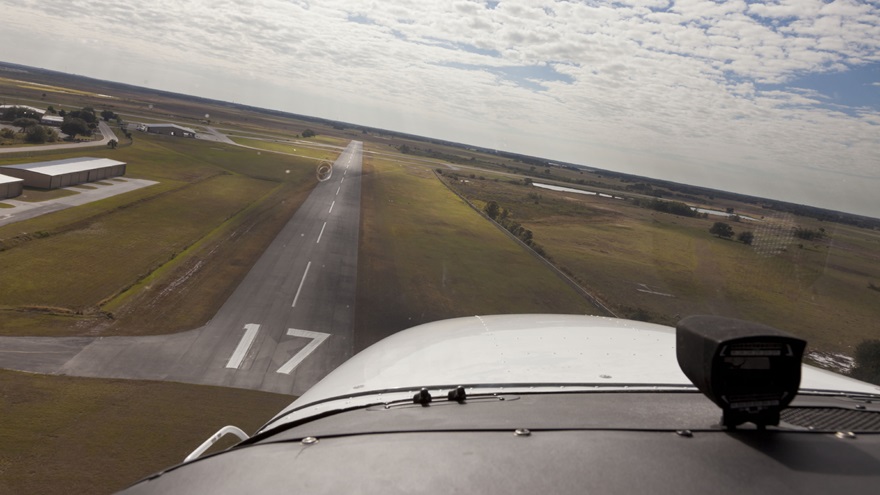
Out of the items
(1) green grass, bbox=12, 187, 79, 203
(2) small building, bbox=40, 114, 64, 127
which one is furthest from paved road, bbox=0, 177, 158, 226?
(2) small building, bbox=40, 114, 64, 127

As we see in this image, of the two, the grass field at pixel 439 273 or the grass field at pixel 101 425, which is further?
the grass field at pixel 439 273

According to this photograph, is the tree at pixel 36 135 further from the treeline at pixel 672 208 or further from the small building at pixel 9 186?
the treeline at pixel 672 208

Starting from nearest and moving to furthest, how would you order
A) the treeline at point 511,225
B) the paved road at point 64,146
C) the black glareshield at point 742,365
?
the black glareshield at point 742,365, the treeline at point 511,225, the paved road at point 64,146

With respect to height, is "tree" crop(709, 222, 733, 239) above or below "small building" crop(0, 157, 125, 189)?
above

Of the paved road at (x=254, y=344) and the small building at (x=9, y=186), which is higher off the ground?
the small building at (x=9, y=186)

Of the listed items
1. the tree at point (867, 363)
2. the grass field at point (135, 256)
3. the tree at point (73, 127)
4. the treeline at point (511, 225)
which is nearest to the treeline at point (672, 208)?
the treeline at point (511, 225)

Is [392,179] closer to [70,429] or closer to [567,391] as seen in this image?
[70,429]

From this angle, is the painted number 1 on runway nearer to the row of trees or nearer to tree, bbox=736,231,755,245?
tree, bbox=736,231,755,245

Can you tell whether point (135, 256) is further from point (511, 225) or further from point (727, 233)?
point (727, 233)
